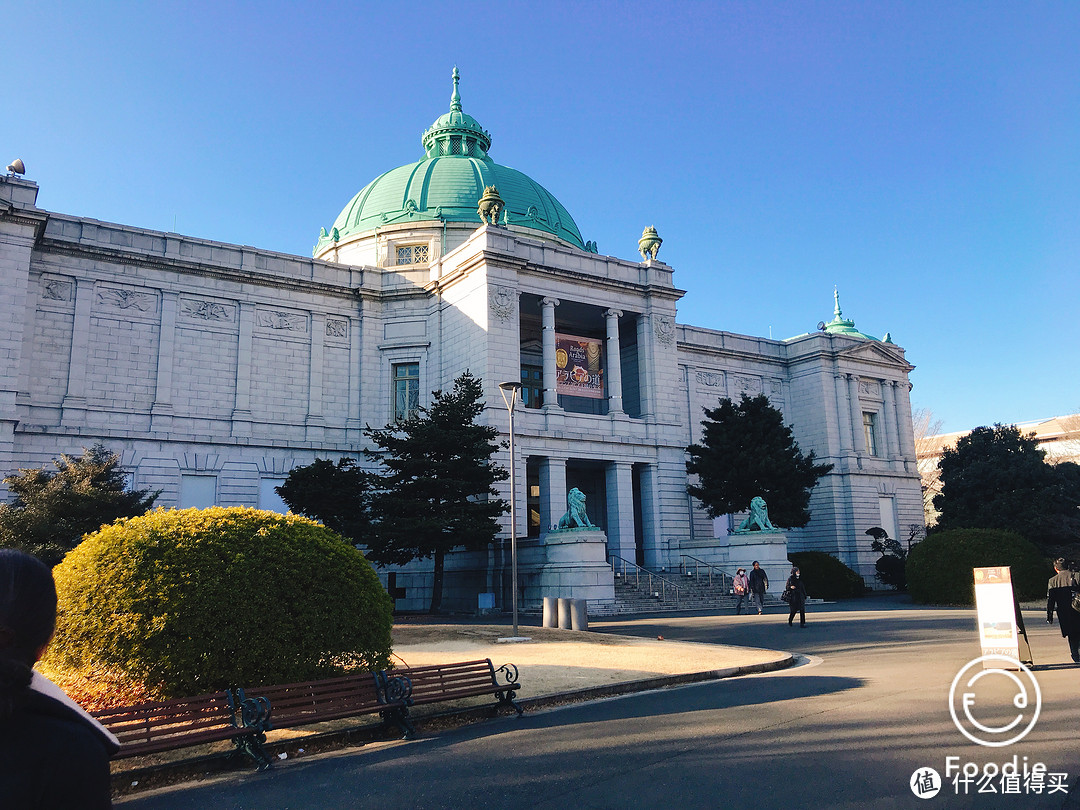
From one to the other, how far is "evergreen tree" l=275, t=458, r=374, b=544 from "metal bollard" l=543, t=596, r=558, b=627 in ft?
32.3

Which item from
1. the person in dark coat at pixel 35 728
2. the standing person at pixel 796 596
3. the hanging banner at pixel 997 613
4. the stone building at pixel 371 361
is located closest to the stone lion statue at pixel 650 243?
the stone building at pixel 371 361

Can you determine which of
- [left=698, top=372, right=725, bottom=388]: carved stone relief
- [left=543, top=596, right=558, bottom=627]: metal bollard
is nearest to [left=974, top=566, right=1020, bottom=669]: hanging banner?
[left=543, top=596, right=558, bottom=627]: metal bollard

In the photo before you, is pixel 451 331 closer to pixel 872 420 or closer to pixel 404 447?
pixel 404 447

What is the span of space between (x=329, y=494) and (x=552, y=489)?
10125mm

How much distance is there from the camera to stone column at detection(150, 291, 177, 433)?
108 feet

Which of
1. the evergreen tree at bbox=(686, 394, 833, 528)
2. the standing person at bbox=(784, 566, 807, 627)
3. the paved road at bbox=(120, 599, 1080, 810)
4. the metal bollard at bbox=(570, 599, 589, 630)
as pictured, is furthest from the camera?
the evergreen tree at bbox=(686, 394, 833, 528)

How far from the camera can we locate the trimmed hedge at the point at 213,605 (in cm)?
864

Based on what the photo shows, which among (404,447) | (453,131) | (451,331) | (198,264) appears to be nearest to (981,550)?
(404,447)

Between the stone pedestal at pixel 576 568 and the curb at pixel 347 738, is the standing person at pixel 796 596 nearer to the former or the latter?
the stone pedestal at pixel 576 568

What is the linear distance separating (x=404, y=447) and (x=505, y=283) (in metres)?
11.1

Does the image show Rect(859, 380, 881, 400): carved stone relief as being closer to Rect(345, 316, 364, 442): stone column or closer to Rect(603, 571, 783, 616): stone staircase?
Rect(603, 571, 783, 616): stone staircase

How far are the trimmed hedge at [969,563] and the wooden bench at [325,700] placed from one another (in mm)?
26364

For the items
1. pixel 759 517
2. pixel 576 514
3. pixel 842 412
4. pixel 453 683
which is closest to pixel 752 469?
pixel 759 517

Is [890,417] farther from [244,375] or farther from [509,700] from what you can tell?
[509,700]
